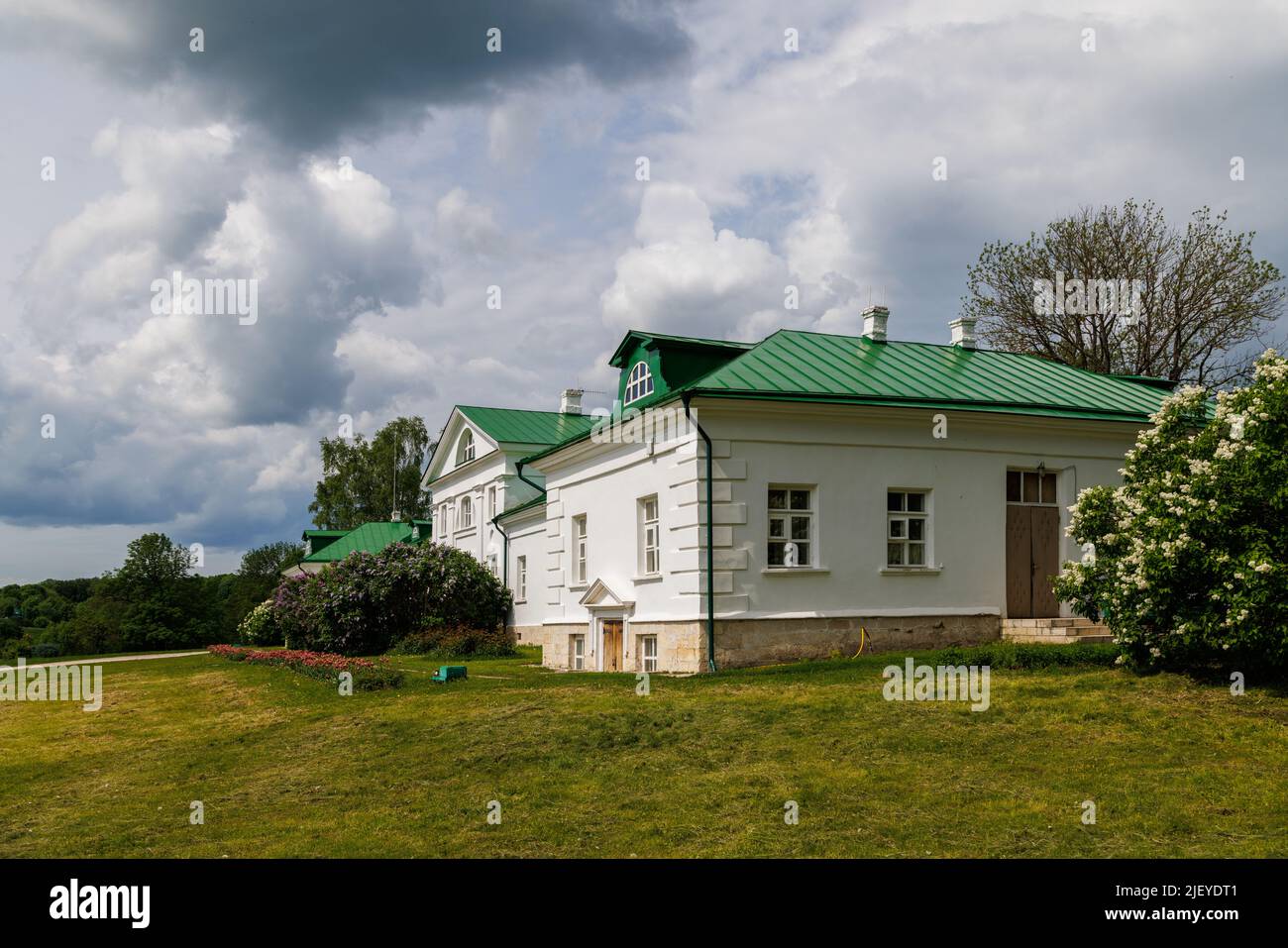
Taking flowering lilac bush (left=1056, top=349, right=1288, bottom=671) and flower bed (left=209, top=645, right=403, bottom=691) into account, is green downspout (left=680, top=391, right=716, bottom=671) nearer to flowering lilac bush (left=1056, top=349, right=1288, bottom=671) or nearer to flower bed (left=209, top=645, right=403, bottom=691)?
flower bed (left=209, top=645, right=403, bottom=691)

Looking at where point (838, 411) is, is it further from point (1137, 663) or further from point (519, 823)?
point (519, 823)

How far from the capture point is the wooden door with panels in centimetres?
1994

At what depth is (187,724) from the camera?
54.1 feet

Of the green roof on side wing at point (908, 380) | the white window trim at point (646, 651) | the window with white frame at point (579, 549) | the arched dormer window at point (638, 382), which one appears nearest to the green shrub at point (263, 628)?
the window with white frame at point (579, 549)

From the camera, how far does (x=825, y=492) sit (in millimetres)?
18578

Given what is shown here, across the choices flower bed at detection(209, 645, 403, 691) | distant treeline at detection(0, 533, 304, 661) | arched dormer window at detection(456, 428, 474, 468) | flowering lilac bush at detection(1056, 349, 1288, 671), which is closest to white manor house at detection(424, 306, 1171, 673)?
flower bed at detection(209, 645, 403, 691)

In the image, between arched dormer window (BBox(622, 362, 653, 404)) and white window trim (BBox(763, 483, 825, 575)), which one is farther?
arched dormer window (BBox(622, 362, 653, 404))

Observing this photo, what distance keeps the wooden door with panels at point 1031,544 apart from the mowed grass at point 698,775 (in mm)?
5417

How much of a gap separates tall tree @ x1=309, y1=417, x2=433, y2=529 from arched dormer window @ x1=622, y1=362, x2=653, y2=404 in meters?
46.6

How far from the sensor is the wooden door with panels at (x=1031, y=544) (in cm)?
1994

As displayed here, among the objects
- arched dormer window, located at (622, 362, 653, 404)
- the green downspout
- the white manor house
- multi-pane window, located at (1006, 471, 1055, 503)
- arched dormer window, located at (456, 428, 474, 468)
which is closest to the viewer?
the green downspout

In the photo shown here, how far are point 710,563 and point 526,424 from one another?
75.5ft

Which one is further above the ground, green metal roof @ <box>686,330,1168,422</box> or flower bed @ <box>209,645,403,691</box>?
green metal roof @ <box>686,330,1168,422</box>
